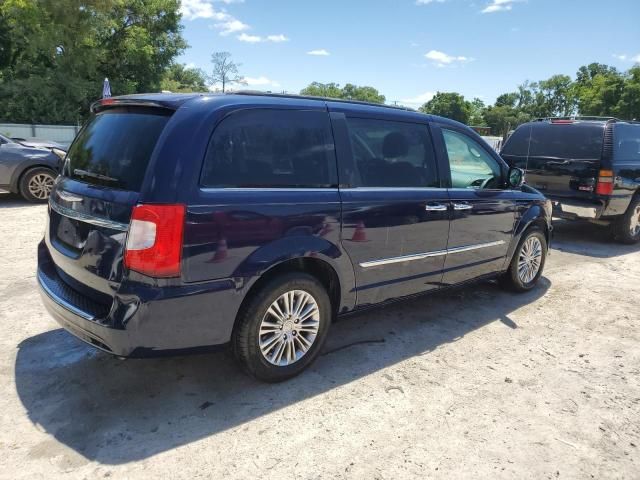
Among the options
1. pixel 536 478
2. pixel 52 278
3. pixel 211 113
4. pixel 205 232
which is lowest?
pixel 536 478

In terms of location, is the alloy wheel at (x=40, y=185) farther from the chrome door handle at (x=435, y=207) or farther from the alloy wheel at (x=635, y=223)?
the alloy wheel at (x=635, y=223)

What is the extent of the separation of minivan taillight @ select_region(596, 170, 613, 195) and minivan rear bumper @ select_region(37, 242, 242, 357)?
21.2 ft

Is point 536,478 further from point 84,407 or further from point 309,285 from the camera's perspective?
point 84,407

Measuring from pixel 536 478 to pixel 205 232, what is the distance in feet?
7.13

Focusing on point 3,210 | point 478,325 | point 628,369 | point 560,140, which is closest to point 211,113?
point 478,325

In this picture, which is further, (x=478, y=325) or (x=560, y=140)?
(x=560, y=140)

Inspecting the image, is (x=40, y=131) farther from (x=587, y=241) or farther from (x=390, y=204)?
(x=390, y=204)

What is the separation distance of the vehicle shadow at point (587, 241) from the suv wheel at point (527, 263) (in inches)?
95.1

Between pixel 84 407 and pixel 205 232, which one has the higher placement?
pixel 205 232

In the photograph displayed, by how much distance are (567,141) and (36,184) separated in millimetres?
9283

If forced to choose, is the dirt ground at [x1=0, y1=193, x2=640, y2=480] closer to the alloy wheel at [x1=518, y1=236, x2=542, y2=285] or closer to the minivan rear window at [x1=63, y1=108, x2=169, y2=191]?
the alloy wheel at [x1=518, y1=236, x2=542, y2=285]

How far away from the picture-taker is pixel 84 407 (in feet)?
9.51

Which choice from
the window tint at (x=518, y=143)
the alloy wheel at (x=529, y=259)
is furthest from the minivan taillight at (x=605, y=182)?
the alloy wheel at (x=529, y=259)

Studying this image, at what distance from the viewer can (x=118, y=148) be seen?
297 cm
